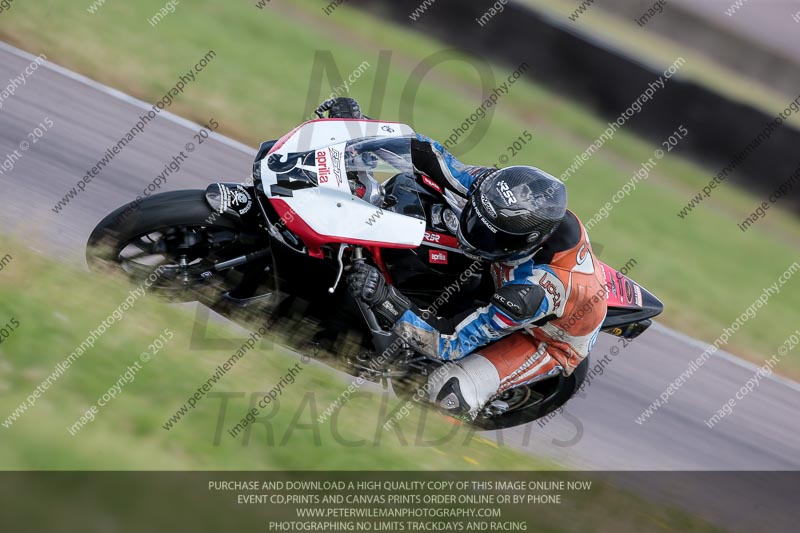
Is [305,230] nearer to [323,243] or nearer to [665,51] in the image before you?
[323,243]

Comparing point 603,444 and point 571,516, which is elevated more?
point 571,516

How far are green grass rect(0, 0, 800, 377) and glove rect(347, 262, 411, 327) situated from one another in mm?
4442

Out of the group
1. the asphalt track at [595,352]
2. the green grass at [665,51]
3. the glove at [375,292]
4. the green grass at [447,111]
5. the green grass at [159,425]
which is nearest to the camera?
the green grass at [159,425]

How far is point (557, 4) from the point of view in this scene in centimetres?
1277

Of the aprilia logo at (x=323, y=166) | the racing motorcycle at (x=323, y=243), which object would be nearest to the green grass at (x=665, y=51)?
the racing motorcycle at (x=323, y=243)

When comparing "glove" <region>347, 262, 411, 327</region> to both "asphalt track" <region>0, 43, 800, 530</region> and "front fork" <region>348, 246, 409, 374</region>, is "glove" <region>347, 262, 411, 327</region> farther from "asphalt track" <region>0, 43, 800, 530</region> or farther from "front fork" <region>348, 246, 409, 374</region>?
"asphalt track" <region>0, 43, 800, 530</region>

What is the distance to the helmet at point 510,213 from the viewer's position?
420cm

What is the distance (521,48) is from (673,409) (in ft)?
18.6

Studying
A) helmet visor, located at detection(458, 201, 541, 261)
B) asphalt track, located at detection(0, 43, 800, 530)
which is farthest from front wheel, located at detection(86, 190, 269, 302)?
helmet visor, located at detection(458, 201, 541, 261)

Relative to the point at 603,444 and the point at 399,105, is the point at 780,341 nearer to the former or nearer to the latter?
the point at 603,444

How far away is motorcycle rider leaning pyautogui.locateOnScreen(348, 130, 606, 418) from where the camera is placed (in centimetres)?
424

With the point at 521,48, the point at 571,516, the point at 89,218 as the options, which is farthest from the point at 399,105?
the point at 571,516

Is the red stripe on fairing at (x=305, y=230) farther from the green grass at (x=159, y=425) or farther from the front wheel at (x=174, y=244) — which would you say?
the green grass at (x=159, y=425)

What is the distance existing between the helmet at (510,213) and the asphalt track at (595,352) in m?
1.96
